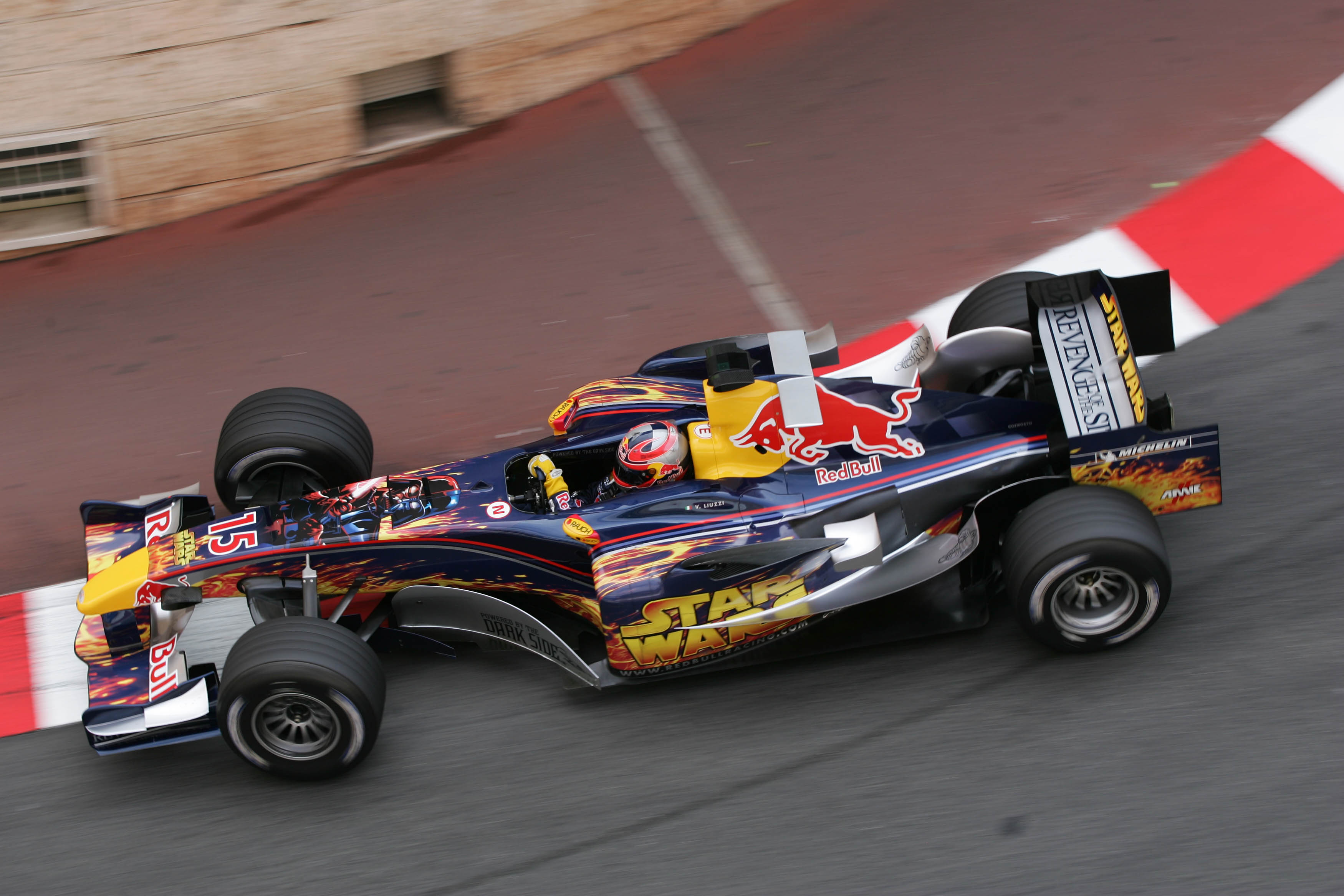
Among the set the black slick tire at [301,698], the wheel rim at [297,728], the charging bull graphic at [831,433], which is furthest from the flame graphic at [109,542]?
the charging bull graphic at [831,433]

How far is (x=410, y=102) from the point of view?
816cm

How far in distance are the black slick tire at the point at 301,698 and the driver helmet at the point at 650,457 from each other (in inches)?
46.4

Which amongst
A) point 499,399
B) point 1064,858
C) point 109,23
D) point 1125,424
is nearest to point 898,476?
point 1125,424

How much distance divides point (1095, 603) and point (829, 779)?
1.18 meters

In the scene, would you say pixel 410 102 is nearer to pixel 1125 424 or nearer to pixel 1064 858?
pixel 1125 424

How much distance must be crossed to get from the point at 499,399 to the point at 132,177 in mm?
2906

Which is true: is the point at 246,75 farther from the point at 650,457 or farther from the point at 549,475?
the point at 650,457

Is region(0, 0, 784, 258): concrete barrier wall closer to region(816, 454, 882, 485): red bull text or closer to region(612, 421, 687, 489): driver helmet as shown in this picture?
region(612, 421, 687, 489): driver helmet

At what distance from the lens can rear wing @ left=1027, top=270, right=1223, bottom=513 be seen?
4.59m

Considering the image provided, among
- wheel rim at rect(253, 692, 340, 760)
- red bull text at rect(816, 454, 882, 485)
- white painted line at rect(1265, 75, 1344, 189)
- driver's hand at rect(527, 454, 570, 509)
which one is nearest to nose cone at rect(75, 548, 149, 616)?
wheel rim at rect(253, 692, 340, 760)

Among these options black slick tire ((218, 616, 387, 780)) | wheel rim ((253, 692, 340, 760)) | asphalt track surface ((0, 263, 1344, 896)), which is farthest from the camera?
wheel rim ((253, 692, 340, 760))

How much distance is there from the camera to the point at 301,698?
4.44 m

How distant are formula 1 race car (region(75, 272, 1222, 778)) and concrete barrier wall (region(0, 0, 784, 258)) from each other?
122 inches

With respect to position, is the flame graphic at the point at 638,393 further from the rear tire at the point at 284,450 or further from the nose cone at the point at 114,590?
the nose cone at the point at 114,590
